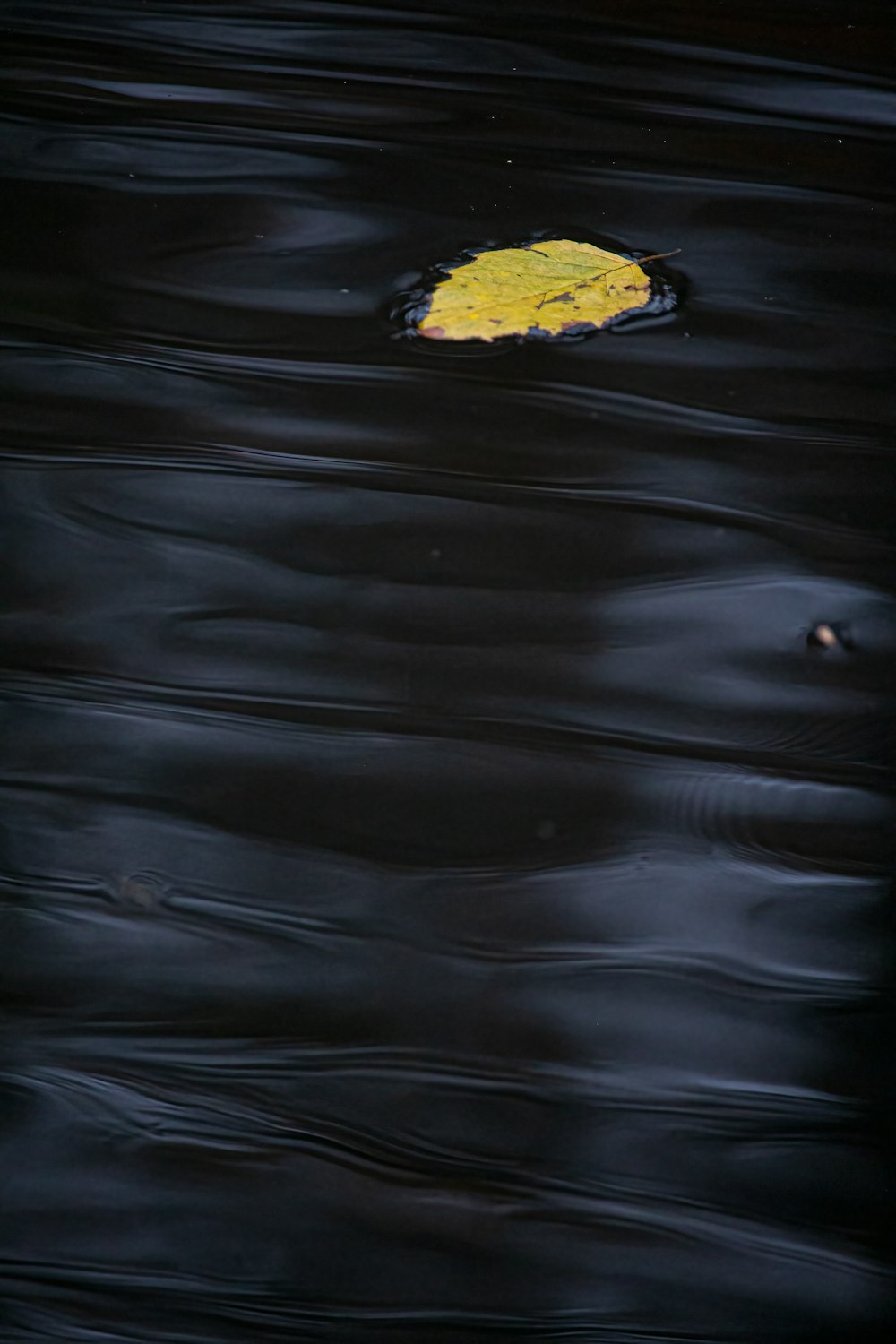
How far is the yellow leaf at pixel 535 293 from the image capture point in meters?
1.15

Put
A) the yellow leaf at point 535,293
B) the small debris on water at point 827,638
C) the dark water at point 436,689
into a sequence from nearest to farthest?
the dark water at point 436,689 → the small debris on water at point 827,638 → the yellow leaf at point 535,293

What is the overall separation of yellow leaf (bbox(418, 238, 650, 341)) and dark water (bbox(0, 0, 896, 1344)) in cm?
4

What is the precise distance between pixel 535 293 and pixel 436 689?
477 mm

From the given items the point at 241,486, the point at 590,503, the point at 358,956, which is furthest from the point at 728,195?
the point at 358,956

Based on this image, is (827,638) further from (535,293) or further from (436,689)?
(535,293)

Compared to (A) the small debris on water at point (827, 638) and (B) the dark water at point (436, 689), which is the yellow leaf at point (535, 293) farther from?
(A) the small debris on water at point (827, 638)

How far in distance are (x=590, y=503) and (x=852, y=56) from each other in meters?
0.75

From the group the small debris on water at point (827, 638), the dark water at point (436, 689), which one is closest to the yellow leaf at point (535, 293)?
the dark water at point (436, 689)

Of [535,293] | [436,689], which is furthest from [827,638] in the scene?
[535,293]

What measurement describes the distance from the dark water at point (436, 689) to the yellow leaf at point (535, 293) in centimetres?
4

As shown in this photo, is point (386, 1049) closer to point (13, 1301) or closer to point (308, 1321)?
point (308, 1321)

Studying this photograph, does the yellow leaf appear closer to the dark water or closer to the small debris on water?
the dark water

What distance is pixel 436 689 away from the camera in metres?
0.96

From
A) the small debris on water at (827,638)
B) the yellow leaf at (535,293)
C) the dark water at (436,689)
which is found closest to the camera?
the dark water at (436,689)
